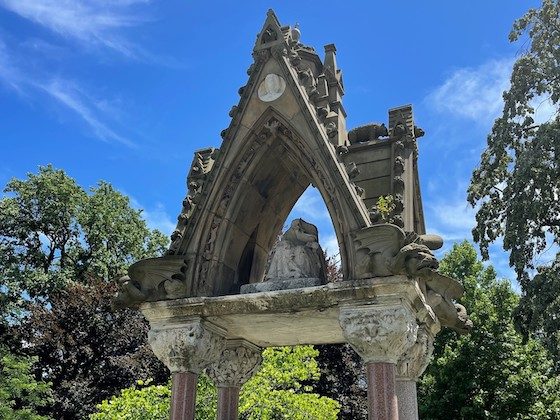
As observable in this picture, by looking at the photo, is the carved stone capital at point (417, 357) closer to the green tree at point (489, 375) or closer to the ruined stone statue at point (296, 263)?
the ruined stone statue at point (296, 263)

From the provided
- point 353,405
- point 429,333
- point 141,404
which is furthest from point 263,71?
point 353,405

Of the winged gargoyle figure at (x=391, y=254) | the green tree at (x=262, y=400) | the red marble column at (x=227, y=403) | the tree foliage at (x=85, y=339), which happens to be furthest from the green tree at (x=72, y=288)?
the winged gargoyle figure at (x=391, y=254)

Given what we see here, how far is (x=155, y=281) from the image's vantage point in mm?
7875

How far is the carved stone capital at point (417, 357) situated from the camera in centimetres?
786

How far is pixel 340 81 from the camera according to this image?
9.26m

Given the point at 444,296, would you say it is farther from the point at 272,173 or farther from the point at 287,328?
the point at 272,173

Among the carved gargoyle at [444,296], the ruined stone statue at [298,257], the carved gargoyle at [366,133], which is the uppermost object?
the carved gargoyle at [366,133]

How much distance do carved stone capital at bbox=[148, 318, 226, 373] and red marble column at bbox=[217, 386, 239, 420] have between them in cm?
137

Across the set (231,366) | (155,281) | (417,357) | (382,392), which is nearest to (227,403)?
(231,366)

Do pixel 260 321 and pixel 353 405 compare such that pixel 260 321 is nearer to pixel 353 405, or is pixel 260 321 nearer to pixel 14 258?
pixel 353 405

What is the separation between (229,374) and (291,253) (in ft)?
7.57

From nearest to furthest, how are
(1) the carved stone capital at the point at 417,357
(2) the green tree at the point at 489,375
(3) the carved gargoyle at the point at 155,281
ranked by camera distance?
(3) the carved gargoyle at the point at 155,281 < (1) the carved stone capital at the point at 417,357 < (2) the green tree at the point at 489,375

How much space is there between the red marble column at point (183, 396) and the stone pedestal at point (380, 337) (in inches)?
87.6

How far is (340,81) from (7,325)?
23483 millimetres
